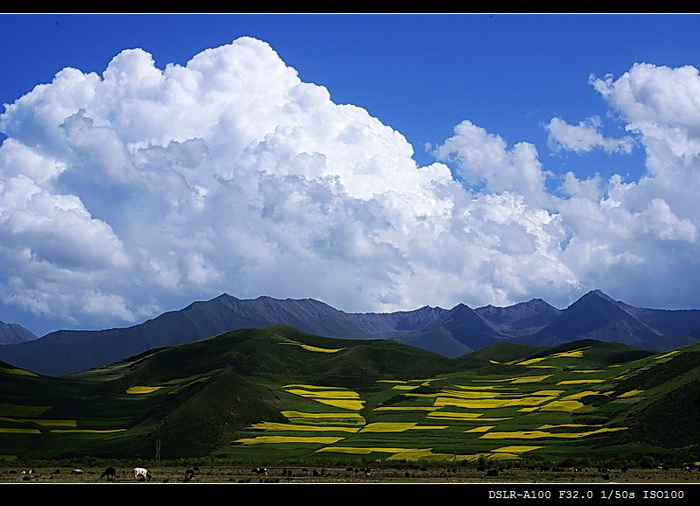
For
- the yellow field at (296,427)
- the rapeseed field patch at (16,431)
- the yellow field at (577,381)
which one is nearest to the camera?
the rapeseed field patch at (16,431)

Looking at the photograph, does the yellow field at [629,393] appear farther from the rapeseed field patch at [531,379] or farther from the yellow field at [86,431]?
the yellow field at [86,431]

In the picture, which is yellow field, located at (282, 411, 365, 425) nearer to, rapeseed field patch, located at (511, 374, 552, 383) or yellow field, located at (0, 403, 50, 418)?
yellow field, located at (0, 403, 50, 418)

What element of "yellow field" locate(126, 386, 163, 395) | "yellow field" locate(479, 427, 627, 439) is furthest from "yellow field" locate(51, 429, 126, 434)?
"yellow field" locate(479, 427, 627, 439)

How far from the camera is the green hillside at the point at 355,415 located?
95.1 metres

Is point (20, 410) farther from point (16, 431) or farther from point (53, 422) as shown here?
point (16, 431)

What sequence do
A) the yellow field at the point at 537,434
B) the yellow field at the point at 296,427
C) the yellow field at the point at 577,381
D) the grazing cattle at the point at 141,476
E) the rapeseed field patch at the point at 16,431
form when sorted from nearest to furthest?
the grazing cattle at the point at 141,476, the yellow field at the point at 537,434, the rapeseed field patch at the point at 16,431, the yellow field at the point at 296,427, the yellow field at the point at 577,381

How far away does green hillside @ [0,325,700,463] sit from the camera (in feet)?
312

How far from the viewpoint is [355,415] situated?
456ft

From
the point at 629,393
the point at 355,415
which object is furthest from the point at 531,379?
the point at 355,415

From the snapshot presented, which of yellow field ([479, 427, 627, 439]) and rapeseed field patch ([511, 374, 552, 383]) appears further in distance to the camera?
rapeseed field patch ([511, 374, 552, 383])

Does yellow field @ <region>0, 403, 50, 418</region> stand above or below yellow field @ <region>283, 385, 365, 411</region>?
above

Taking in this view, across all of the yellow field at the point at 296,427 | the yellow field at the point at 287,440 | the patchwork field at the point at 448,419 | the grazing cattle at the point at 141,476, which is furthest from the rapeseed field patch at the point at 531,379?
the grazing cattle at the point at 141,476

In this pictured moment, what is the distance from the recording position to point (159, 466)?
8656cm
